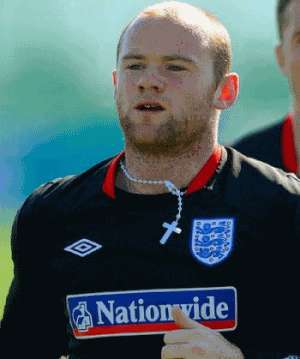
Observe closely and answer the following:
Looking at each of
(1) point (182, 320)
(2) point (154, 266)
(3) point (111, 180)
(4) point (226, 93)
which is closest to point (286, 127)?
(4) point (226, 93)

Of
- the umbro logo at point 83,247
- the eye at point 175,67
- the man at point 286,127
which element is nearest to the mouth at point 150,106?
the eye at point 175,67

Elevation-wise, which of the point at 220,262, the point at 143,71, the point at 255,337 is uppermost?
the point at 143,71

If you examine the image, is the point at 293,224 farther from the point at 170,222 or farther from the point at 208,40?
the point at 208,40

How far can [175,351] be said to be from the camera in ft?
8.35

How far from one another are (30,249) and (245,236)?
552 millimetres

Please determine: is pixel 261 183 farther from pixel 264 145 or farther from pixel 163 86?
pixel 264 145

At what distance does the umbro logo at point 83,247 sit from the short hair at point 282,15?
0.93 m

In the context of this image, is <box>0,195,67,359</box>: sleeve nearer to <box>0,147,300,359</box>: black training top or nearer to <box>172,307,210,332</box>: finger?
<box>0,147,300,359</box>: black training top

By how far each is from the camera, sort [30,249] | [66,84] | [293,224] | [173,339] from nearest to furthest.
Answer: [173,339], [293,224], [30,249], [66,84]

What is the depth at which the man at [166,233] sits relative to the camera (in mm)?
2723

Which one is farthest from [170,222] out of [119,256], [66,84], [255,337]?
[66,84]

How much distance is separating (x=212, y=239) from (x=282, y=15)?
35.7 inches

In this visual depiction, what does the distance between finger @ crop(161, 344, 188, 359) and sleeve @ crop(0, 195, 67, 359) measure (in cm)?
42

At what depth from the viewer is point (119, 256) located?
110 inches
